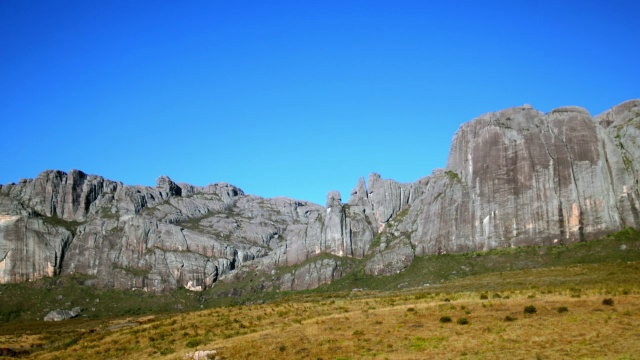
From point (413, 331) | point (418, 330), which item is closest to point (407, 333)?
point (413, 331)

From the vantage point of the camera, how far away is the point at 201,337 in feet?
210

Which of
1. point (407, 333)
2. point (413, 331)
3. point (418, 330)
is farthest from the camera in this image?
point (418, 330)

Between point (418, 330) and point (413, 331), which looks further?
point (418, 330)

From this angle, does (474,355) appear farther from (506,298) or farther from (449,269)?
(449,269)

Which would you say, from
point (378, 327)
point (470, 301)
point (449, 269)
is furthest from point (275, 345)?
point (449, 269)

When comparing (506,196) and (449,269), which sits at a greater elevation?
(506,196)

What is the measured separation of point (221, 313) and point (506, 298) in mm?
41038

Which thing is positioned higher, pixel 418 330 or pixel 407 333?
pixel 418 330

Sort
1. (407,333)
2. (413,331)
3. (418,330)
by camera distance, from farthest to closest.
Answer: (418,330), (413,331), (407,333)

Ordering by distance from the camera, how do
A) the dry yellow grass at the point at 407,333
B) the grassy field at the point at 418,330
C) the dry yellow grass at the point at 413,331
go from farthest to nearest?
the grassy field at the point at 418,330
the dry yellow grass at the point at 413,331
the dry yellow grass at the point at 407,333

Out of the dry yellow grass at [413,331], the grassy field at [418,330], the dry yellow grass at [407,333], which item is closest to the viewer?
the dry yellow grass at [407,333]

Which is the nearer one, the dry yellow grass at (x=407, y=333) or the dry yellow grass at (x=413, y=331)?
the dry yellow grass at (x=407, y=333)

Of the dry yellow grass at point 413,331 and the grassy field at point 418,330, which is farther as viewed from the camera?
the grassy field at point 418,330

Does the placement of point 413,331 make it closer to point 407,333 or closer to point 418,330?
point 418,330
